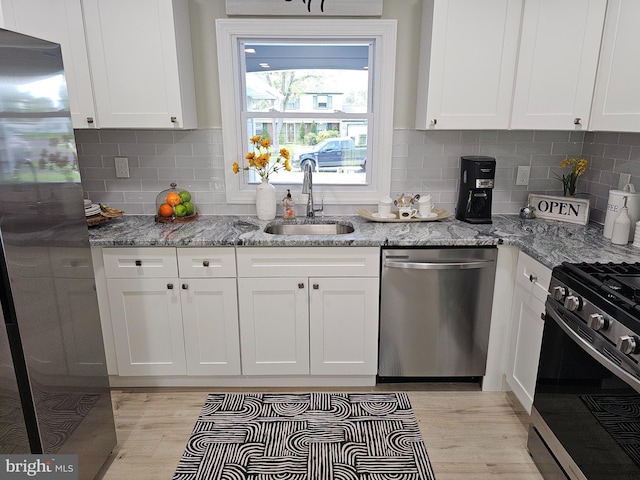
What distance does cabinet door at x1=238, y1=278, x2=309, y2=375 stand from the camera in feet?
7.92

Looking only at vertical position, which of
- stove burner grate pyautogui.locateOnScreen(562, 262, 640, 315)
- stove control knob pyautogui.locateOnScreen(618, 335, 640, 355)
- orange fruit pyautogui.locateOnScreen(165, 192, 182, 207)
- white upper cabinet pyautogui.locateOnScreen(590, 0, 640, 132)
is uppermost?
white upper cabinet pyautogui.locateOnScreen(590, 0, 640, 132)

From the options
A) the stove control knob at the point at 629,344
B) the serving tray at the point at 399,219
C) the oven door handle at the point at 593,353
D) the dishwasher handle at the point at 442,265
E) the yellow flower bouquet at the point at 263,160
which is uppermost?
the yellow flower bouquet at the point at 263,160

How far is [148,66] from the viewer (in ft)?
7.78

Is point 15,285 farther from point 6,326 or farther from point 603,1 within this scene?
point 603,1

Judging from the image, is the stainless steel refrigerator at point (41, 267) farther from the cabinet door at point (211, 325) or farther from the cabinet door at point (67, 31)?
the cabinet door at point (67, 31)

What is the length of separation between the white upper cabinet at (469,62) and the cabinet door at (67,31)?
191cm

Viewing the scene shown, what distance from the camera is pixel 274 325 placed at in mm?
2473

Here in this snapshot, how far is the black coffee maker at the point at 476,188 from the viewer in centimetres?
258

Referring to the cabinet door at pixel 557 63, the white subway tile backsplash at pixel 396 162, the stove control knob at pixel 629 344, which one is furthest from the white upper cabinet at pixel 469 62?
the stove control knob at pixel 629 344

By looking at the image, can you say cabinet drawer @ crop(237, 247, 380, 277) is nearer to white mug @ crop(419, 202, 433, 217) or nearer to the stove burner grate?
white mug @ crop(419, 202, 433, 217)

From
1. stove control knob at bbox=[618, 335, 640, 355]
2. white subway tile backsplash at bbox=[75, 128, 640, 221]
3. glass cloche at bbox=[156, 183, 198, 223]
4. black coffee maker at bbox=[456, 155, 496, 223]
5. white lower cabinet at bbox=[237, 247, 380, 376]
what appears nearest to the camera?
stove control knob at bbox=[618, 335, 640, 355]

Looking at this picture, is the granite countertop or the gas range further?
the granite countertop

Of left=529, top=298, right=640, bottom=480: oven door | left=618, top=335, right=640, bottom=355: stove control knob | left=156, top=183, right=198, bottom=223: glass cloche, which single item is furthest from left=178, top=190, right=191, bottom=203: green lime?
left=618, top=335, right=640, bottom=355: stove control knob

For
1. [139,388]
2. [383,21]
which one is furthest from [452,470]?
[383,21]
